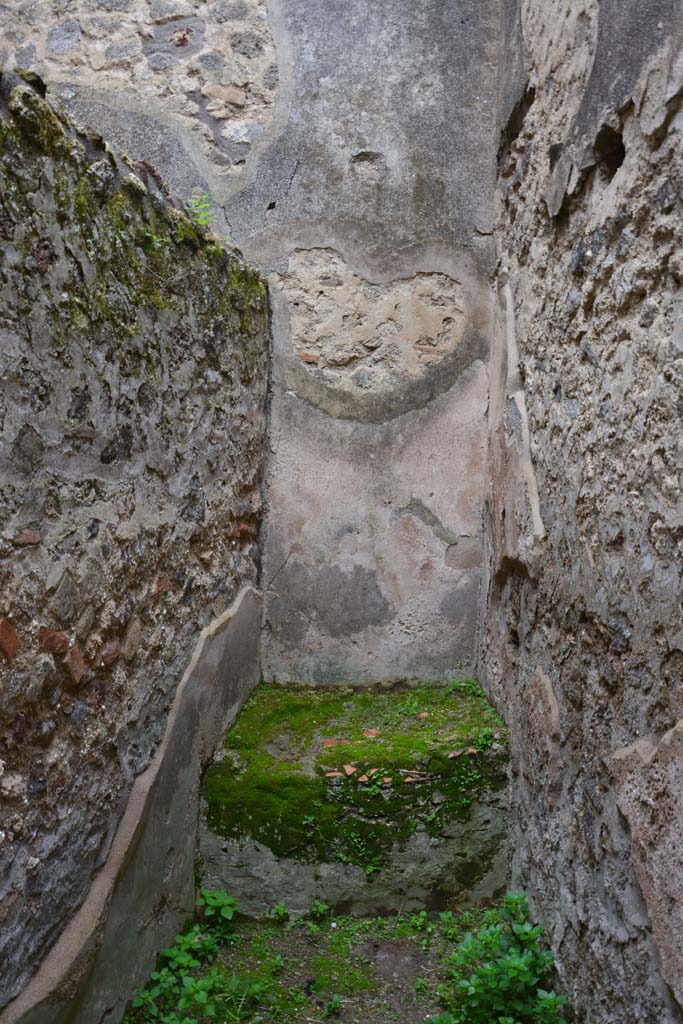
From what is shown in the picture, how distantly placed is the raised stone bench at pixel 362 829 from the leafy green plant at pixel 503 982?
0.32 meters

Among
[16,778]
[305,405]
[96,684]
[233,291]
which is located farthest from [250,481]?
[16,778]

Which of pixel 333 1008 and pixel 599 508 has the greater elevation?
pixel 599 508

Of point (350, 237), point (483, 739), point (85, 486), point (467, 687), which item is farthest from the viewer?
point (350, 237)

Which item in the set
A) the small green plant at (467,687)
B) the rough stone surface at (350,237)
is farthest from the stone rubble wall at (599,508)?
the rough stone surface at (350,237)

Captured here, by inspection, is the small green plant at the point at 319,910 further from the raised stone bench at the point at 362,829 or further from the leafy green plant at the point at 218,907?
the leafy green plant at the point at 218,907

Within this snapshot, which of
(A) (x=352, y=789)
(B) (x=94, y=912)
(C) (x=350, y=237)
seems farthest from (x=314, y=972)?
(C) (x=350, y=237)

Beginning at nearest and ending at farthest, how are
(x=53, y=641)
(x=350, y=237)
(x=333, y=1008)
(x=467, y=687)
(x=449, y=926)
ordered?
(x=53, y=641) < (x=333, y=1008) < (x=449, y=926) < (x=467, y=687) < (x=350, y=237)

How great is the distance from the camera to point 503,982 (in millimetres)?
2049

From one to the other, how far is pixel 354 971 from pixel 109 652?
47.8 inches

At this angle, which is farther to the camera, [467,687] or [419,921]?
[467,687]

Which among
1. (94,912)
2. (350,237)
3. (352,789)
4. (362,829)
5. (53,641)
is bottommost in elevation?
(362,829)

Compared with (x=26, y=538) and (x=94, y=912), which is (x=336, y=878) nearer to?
(x=94, y=912)

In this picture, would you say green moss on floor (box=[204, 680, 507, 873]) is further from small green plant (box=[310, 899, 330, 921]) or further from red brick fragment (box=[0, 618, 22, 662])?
red brick fragment (box=[0, 618, 22, 662])

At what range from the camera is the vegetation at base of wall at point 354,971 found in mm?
2068
